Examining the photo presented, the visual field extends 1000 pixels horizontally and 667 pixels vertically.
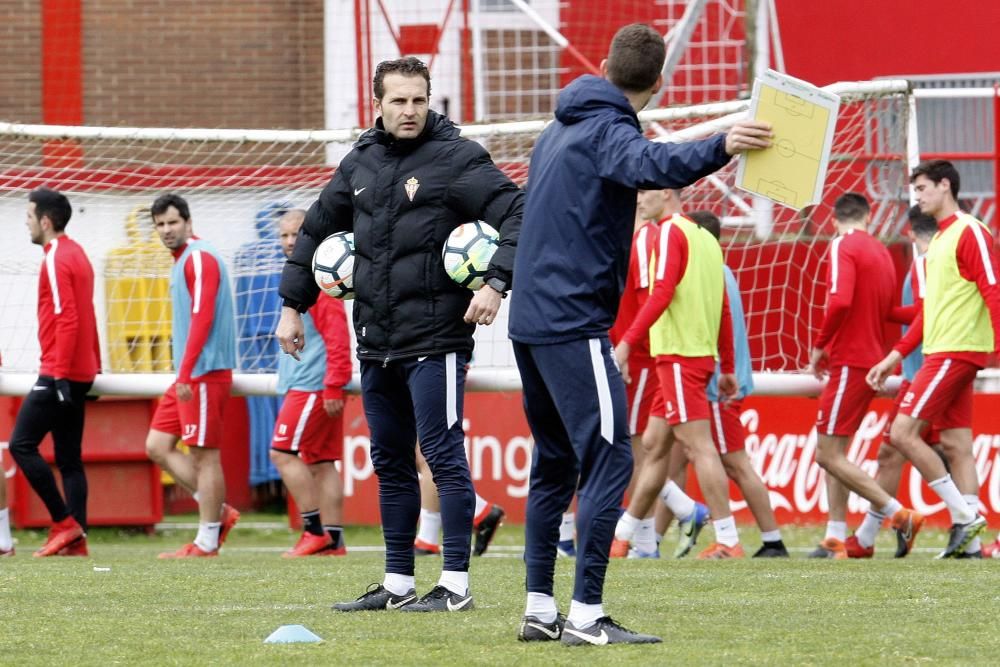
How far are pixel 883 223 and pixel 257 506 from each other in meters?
6.28

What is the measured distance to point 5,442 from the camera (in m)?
14.0

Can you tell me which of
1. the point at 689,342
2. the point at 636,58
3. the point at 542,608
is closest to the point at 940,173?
the point at 689,342

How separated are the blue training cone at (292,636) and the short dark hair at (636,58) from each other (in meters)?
2.05

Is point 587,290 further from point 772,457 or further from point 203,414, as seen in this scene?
point 772,457

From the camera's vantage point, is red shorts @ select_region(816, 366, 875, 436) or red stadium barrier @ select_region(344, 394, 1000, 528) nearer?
red shorts @ select_region(816, 366, 875, 436)

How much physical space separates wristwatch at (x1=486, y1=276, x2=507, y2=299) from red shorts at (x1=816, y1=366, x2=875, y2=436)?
171 inches

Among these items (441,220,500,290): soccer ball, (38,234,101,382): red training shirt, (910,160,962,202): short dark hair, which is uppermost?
(910,160,962,202): short dark hair

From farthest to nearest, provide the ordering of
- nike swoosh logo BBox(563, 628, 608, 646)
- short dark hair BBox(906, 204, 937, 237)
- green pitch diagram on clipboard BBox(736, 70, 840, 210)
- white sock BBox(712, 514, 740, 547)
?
1. short dark hair BBox(906, 204, 937, 237)
2. white sock BBox(712, 514, 740, 547)
3. nike swoosh logo BBox(563, 628, 608, 646)
4. green pitch diagram on clipboard BBox(736, 70, 840, 210)

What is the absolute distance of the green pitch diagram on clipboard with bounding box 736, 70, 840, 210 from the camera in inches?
211

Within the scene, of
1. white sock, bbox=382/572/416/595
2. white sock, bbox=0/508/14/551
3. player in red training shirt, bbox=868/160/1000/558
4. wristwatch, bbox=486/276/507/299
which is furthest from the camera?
white sock, bbox=0/508/14/551

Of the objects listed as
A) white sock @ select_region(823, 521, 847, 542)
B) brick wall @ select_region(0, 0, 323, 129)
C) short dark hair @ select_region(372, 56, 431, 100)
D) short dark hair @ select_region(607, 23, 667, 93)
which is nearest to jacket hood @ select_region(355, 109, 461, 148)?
short dark hair @ select_region(372, 56, 431, 100)

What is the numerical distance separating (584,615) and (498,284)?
1.39m

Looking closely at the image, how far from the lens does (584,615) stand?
5.71 metres

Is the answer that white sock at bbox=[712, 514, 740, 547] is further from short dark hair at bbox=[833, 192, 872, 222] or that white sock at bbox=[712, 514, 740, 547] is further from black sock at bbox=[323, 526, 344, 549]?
black sock at bbox=[323, 526, 344, 549]
